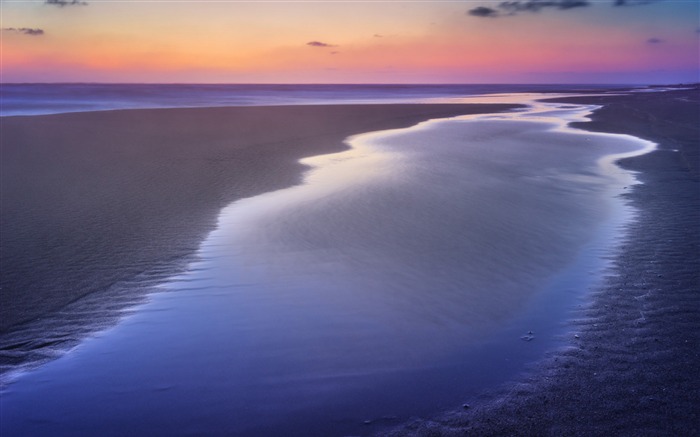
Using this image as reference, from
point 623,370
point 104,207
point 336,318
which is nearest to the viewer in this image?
point 623,370

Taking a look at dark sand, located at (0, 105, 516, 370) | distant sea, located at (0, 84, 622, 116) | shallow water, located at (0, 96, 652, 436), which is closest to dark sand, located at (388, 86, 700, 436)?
shallow water, located at (0, 96, 652, 436)

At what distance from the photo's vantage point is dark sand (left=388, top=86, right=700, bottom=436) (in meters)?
3.88

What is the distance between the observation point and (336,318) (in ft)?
19.6

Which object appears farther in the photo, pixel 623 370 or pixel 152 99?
pixel 152 99

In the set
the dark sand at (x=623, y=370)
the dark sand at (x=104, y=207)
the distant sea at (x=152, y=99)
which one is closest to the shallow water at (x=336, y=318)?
the dark sand at (x=623, y=370)

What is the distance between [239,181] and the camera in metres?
13.5

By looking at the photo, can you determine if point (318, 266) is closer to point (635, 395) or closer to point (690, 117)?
point (635, 395)

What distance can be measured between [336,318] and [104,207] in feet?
21.4

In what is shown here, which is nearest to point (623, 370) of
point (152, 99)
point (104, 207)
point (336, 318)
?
point (336, 318)

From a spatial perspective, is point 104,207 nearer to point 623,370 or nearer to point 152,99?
point 623,370

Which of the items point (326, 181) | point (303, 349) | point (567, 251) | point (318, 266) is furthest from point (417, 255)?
point (326, 181)

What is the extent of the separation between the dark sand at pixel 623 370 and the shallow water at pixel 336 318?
25 cm

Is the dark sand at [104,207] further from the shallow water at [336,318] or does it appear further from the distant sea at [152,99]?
the distant sea at [152,99]

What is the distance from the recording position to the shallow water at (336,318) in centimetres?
428
